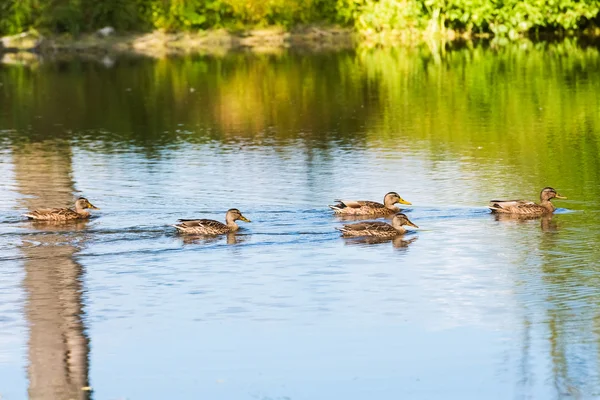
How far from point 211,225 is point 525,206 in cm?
445

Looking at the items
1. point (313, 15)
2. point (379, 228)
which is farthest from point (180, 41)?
point (379, 228)

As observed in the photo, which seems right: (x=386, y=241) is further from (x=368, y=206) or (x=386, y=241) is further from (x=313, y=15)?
(x=313, y=15)

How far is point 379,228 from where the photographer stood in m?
19.3

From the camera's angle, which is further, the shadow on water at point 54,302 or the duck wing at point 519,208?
the duck wing at point 519,208

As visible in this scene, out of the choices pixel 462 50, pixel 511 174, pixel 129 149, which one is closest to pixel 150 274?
pixel 511 174

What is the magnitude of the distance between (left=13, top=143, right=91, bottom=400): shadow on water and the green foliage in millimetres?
40952

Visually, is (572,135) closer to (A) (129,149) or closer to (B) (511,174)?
(B) (511,174)

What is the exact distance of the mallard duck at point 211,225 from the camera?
19.2 meters

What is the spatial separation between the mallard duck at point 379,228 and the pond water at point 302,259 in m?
0.19

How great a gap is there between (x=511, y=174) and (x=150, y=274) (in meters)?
8.96

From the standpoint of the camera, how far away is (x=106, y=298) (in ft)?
52.4

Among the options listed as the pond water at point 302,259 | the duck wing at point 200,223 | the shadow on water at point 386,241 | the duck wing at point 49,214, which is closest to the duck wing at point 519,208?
the pond water at point 302,259

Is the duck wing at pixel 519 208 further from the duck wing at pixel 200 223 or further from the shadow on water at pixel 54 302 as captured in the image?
the shadow on water at pixel 54 302

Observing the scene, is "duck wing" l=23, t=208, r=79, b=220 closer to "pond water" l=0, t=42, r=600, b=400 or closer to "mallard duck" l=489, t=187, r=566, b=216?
"pond water" l=0, t=42, r=600, b=400
